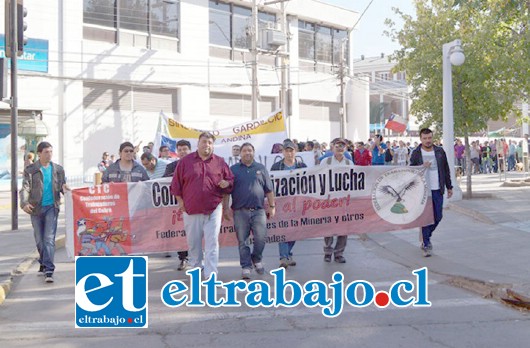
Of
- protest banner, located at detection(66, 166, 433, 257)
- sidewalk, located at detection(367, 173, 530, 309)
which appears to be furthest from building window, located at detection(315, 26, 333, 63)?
protest banner, located at detection(66, 166, 433, 257)

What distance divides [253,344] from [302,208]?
420cm

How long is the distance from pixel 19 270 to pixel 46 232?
3.42 feet

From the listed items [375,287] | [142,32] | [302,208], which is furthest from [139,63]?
[375,287]

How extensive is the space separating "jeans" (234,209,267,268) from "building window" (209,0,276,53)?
2455cm

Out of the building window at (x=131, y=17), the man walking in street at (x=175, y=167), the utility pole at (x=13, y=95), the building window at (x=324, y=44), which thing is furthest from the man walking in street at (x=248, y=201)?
the building window at (x=324, y=44)

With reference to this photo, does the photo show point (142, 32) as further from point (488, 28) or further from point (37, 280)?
point (37, 280)

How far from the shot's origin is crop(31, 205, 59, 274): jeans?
354 inches

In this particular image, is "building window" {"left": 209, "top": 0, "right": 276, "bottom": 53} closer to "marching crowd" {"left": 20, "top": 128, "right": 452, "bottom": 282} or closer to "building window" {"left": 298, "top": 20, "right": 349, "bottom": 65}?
"building window" {"left": 298, "top": 20, "right": 349, "bottom": 65}

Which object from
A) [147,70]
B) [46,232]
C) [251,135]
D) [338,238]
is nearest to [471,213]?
[338,238]

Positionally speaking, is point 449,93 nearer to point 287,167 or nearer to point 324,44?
point 287,167

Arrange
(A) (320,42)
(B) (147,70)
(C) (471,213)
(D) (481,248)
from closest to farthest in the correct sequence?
(D) (481,248)
(C) (471,213)
(B) (147,70)
(A) (320,42)

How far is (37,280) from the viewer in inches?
361

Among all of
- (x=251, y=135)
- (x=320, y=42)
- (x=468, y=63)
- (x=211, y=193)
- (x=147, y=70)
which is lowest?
(x=211, y=193)

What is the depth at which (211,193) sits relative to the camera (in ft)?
27.1
